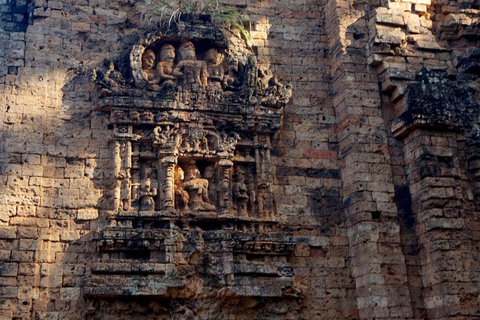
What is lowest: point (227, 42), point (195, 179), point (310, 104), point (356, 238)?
point (356, 238)

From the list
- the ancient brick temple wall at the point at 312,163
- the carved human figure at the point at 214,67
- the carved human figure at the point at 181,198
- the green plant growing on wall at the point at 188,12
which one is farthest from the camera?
the green plant growing on wall at the point at 188,12

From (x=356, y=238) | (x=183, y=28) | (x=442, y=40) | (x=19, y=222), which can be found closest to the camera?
(x=19, y=222)

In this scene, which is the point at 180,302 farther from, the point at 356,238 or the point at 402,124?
the point at 402,124

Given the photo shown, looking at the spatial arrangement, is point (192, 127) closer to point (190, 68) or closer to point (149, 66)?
point (190, 68)

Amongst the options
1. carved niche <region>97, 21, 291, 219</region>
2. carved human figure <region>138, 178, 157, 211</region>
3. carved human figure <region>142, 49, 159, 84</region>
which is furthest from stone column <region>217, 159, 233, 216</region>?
carved human figure <region>142, 49, 159, 84</region>

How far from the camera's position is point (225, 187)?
28.1ft

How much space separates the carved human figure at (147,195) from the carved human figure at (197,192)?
1.41ft

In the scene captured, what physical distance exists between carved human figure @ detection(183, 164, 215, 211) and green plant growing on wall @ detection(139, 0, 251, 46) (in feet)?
7.16

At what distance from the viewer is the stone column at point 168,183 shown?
830cm

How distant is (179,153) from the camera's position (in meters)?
8.60

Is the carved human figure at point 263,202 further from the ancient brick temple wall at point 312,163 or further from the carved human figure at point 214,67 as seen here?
the carved human figure at point 214,67

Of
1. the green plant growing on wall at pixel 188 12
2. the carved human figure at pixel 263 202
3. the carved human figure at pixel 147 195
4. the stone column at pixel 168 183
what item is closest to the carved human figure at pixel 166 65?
the green plant growing on wall at pixel 188 12

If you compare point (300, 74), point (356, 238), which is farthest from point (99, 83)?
point (356, 238)

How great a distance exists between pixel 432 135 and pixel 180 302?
154 inches
